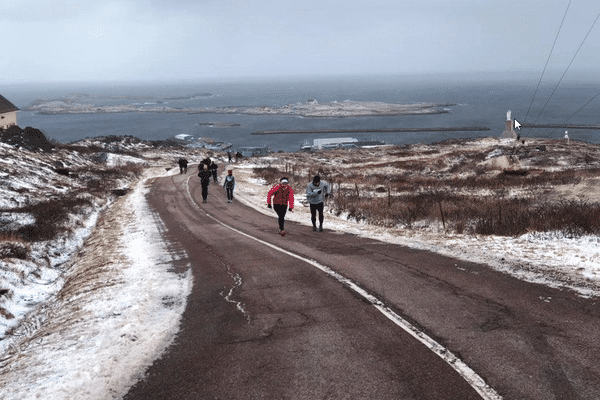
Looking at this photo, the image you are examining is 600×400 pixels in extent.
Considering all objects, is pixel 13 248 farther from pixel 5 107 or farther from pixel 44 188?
pixel 5 107

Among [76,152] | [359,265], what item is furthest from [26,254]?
[76,152]

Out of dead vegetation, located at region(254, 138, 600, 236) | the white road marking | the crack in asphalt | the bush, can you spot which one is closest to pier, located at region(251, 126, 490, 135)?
dead vegetation, located at region(254, 138, 600, 236)

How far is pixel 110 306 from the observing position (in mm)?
7809

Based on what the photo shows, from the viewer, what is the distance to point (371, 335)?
5.93m

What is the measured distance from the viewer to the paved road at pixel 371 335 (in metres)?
4.71

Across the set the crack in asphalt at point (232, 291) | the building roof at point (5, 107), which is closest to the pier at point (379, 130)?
the building roof at point (5, 107)

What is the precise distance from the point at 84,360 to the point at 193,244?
7.46 meters

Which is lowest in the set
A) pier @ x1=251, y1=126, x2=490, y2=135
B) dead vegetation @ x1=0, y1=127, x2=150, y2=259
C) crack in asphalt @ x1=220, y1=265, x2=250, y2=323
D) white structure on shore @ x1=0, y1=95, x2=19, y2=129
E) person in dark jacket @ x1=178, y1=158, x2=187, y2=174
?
pier @ x1=251, y1=126, x2=490, y2=135

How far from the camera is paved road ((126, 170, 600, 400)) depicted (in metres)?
4.71

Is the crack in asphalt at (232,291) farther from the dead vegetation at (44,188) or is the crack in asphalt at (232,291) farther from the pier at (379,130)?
the pier at (379,130)

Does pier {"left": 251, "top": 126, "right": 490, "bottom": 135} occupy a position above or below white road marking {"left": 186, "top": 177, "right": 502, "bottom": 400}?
below

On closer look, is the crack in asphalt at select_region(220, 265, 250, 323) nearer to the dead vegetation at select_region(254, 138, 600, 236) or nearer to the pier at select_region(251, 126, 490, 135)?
the dead vegetation at select_region(254, 138, 600, 236)

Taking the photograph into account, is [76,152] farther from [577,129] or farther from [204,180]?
[577,129]

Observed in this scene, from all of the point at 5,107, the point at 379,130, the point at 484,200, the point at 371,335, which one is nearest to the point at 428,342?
the point at 371,335
